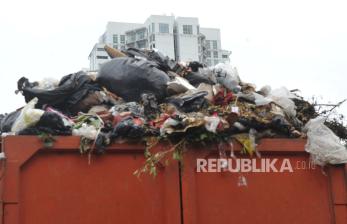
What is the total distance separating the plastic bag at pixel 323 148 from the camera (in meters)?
3.13

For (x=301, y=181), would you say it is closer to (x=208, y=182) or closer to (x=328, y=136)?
(x=328, y=136)

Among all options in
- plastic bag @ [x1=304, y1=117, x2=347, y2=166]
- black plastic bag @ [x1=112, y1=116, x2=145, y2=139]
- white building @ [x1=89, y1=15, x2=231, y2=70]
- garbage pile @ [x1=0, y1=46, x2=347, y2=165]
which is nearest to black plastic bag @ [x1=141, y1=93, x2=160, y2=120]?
garbage pile @ [x1=0, y1=46, x2=347, y2=165]

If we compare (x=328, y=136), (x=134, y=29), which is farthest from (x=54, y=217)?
(x=134, y=29)

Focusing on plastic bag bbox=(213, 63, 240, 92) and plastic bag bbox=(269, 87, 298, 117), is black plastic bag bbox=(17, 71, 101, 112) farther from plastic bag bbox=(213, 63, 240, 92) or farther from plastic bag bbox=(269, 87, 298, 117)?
plastic bag bbox=(269, 87, 298, 117)

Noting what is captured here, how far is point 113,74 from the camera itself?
3.49 m

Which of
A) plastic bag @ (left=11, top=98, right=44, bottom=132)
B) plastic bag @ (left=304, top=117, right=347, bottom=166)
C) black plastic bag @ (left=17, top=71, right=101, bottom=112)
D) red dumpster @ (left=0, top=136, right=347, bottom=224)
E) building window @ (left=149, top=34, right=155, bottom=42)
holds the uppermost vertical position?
building window @ (left=149, top=34, right=155, bottom=42)

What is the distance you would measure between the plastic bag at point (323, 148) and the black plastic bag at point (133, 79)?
1.12m

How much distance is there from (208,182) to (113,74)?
1113 mm

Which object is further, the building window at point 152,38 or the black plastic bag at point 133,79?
the building window at point 152,38

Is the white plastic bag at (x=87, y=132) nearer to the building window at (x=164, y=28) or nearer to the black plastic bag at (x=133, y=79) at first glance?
the black plastic bag at (x=133, y=79)

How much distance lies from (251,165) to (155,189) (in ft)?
2.21

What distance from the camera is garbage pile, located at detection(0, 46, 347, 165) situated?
2.91 meters

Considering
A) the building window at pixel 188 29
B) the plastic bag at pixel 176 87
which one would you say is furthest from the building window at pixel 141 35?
the plastic bag at pixel 176 87

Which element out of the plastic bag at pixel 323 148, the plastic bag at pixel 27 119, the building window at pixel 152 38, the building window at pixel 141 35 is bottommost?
the plastic bag at pixel 323 148
